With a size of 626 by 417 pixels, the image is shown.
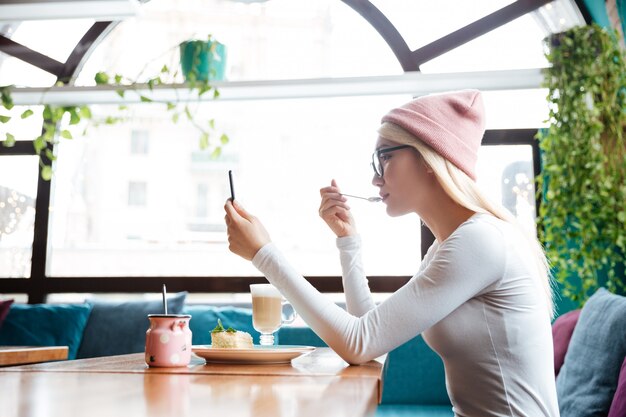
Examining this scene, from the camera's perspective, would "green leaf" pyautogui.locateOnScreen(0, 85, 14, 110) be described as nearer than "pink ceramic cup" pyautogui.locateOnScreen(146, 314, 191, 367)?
No

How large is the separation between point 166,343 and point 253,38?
314 centimetres

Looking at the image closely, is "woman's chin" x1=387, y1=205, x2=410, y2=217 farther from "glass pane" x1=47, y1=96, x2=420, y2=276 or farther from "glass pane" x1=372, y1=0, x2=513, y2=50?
"glass pane" x1=372, y1=0, x2=513, y2=50

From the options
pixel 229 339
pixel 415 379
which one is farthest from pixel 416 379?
pixel 229 339

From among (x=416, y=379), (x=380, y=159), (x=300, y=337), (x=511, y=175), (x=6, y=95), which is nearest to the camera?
(x=380, y=159)

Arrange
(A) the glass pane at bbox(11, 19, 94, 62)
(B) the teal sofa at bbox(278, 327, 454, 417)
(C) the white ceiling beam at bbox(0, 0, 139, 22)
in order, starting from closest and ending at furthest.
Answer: (C) the white ceiling beam at bbox(0, 0, 139, 22)
(B) the teal sofa at bbox(278, 327, 454, 417)
(A) the glass pane at bbox(11, 19, 94, 62)

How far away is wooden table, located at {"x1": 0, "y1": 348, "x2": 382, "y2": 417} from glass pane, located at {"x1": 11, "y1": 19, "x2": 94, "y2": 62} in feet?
10.7

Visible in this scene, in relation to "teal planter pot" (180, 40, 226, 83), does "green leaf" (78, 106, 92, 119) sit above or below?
below

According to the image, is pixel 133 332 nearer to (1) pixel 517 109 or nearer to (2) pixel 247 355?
(2) pixel 247 355

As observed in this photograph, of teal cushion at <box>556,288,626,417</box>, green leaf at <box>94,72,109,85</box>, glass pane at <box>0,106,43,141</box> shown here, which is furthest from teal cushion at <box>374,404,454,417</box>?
glass pane at <box>0,106,43,141</box>

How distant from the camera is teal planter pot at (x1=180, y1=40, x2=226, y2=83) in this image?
3.52 metres

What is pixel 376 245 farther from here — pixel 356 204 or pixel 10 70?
pixel 10 70

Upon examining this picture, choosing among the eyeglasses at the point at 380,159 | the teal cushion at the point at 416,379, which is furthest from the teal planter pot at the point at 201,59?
the eyeglasses at the point at 380,159

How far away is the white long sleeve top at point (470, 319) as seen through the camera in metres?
1.23

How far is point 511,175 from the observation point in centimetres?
369
